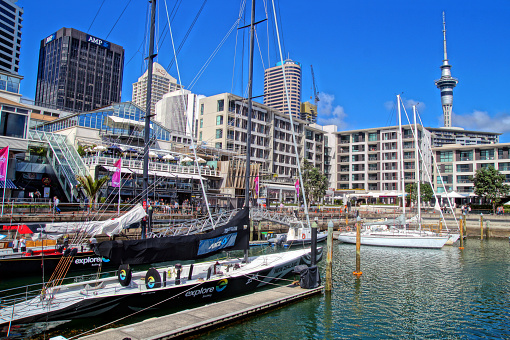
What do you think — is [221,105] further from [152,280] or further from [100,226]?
[152,280]

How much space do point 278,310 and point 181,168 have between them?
1414 inches

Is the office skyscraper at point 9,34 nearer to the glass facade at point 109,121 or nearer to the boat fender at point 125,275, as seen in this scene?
the glass facade at point 109,121

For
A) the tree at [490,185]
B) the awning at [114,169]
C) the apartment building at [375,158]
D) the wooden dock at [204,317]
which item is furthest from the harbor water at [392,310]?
the apartment building at [375,158]

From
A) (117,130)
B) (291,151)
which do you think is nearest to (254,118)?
(291,151)

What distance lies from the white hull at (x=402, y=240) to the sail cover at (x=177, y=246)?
1073 inches

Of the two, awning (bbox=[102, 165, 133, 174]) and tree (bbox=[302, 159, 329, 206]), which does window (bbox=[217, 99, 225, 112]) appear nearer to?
tree (bbox=[302, 159, 329, 206])

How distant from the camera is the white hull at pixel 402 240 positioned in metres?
40.5

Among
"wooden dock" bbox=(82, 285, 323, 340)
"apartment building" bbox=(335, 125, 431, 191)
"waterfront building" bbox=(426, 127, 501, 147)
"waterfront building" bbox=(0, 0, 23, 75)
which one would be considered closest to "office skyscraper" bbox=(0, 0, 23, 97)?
"waterfront building" bbox=(0, 0, 23, 75)

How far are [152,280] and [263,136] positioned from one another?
7268 cm

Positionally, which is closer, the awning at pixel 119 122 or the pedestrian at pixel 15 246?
the pedestrian at pixel 15 246

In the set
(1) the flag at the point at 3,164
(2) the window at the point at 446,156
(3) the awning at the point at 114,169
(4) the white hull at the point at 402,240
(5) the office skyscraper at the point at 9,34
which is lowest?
(4) the white hull at the point at 402,240

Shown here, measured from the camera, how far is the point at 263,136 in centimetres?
8806

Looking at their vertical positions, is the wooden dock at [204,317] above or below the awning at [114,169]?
below

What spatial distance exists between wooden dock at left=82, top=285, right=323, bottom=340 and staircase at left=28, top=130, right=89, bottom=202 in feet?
98.7
